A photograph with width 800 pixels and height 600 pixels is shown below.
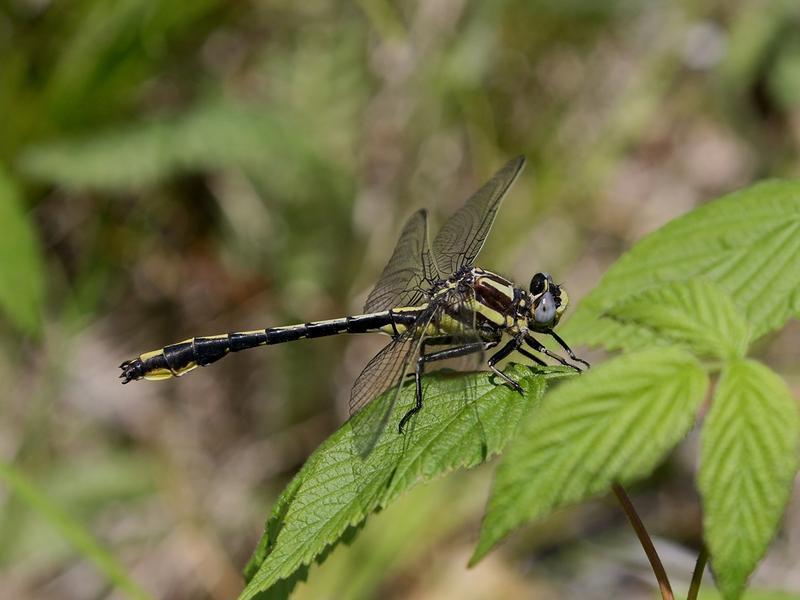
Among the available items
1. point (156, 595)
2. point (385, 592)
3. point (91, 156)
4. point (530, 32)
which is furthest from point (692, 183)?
point (156, 595)

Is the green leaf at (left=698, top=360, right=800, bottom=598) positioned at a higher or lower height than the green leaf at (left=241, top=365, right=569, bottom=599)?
lower

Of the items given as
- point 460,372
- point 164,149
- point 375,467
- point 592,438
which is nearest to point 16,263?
point 164,149

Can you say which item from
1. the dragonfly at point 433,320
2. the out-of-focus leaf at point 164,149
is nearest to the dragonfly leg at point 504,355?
the dragonfly at point 433,320

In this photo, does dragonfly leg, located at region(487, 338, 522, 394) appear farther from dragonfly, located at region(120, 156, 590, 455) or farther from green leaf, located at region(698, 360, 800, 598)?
green leaf, located at region(698, 360, 800, 598)

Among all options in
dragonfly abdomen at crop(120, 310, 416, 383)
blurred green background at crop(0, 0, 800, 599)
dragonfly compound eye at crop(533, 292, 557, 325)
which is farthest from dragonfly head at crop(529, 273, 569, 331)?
blurred green background at crop(0, 0, 800, 599)

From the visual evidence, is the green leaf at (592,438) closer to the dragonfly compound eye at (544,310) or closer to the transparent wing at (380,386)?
the transparent wing at (380,386)

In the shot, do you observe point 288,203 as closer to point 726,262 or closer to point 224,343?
point 224,343

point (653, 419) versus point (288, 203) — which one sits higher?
point (288, 203)
